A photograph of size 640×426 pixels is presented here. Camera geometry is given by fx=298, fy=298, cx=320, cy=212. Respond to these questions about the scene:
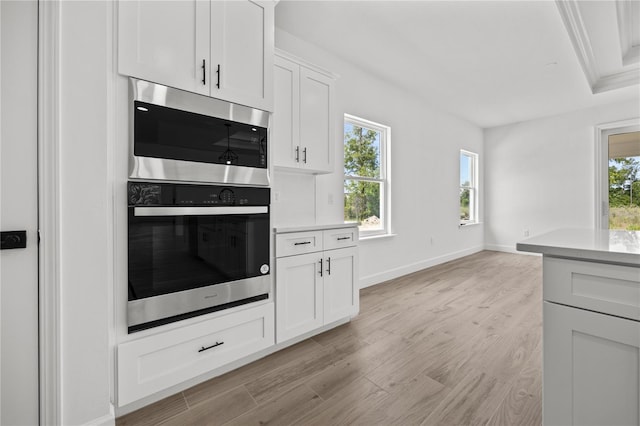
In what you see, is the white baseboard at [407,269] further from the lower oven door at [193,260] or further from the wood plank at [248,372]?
the lower oven door at [193,260]

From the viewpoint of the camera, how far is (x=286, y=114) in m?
2.47

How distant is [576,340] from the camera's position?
101cm

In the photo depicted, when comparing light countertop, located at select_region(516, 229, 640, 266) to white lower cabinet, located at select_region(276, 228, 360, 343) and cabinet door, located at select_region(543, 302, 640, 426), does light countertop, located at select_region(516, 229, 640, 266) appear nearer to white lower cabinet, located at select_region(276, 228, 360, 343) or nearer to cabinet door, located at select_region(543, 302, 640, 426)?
cabinet door, located at select_region(543, 302, 640, 426)

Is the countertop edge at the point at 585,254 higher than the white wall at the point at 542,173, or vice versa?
the white wall at the point at 542,173

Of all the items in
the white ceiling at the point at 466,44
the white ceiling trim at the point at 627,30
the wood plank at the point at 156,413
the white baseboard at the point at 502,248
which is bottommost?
the wood plank at the point at 156,413

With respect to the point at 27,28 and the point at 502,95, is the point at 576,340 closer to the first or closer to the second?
the point at 27,28

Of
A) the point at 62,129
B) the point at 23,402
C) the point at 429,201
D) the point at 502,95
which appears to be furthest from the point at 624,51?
the point at 23,402

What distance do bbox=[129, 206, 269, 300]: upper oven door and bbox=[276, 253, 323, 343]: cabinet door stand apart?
0.59ft

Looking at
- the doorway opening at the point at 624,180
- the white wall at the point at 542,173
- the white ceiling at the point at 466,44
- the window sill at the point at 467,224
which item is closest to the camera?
the white ceiling at the point at 466,44

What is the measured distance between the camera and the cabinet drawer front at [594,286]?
0.91 meters

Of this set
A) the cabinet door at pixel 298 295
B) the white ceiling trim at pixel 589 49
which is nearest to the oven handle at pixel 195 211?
the cabinet door at pixel 298 295

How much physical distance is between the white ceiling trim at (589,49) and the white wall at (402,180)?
187 centimetres

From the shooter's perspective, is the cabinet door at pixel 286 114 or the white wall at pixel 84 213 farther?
the cabinet door at pixel 286 114

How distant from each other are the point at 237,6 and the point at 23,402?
92.1 inches
